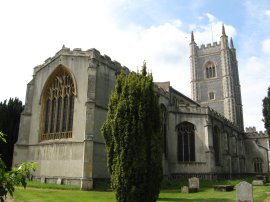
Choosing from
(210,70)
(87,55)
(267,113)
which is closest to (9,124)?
(87,55)

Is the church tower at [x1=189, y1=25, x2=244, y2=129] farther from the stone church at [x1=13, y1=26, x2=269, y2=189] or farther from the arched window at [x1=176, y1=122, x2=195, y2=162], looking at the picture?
the arched window at [x1=176, y1=122, x2=195, y2=162]

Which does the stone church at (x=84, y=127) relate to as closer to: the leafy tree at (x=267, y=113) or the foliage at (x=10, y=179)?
the leafy tree at (x=267, y=113)

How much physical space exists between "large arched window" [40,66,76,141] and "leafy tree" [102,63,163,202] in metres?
10.1

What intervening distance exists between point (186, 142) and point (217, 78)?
103 feet

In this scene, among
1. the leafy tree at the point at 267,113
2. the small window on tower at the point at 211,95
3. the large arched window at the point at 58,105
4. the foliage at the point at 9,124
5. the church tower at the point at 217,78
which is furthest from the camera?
the small window on tower at the point at 211,95

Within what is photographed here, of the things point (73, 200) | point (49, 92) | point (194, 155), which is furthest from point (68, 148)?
point (194, 155)

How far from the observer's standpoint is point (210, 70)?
58.8 meters

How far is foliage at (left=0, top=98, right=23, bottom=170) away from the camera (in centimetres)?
2489

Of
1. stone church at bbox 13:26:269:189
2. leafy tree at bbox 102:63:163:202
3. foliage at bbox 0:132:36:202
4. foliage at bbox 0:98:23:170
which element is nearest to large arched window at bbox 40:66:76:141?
stone church at bbox 13:26:269:189

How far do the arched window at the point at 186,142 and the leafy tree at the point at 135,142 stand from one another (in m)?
17.5

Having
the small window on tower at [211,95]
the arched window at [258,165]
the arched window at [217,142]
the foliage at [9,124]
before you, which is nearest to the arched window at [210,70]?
the small window on tower at [211,95]

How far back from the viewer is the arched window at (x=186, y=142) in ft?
93.5

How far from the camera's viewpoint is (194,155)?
2838cm

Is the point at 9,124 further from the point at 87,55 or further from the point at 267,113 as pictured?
the point at 267,113
